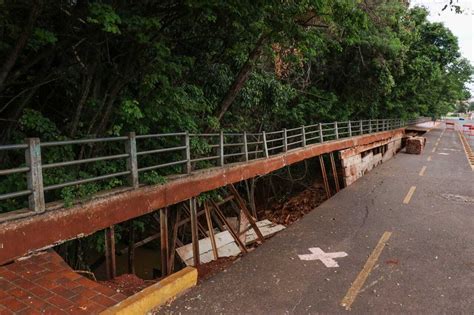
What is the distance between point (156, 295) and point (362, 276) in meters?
3.51

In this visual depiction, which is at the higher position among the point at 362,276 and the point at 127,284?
the point at 127,284

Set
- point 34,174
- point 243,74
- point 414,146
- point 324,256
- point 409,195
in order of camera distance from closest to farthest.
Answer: point 34,174 → point 324,256 → point 243,74 → point 409,195 → point 414,146

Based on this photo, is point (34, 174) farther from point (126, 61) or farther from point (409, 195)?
point (409, 195)

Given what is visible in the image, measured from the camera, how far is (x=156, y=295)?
16.3 ft

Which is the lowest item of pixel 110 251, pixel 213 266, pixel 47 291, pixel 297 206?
pixel 297 206

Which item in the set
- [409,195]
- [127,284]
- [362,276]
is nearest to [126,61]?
[127,284]

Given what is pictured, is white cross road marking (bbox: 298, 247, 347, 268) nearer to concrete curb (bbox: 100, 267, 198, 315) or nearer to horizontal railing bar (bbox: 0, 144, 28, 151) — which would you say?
concrete curb (bbox: 100, 267, 198, 315)

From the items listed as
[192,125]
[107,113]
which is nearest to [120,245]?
[192,125]

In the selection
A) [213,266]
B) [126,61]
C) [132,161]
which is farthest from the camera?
[213,266]

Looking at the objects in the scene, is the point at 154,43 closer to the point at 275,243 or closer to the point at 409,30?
the point at 275,243

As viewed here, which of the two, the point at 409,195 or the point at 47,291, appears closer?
the point at 47,291

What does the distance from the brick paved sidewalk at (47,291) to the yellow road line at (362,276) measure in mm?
3184

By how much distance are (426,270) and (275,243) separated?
9.71 feet

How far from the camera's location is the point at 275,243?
321 inches
